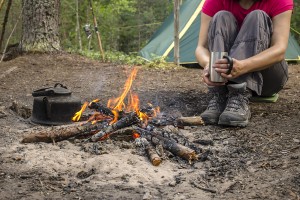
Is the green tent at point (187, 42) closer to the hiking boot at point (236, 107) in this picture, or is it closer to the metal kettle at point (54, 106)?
the hiking boot at point (236, 107)

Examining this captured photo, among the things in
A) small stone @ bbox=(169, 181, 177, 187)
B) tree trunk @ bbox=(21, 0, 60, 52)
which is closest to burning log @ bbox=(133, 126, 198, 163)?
small stone @ bbox=(169, 181, 177, 187)

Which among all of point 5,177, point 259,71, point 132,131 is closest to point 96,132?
point 132,131

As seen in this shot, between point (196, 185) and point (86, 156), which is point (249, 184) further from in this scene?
point (86, 156)

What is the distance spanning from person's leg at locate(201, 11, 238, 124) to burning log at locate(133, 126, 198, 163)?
65 cm

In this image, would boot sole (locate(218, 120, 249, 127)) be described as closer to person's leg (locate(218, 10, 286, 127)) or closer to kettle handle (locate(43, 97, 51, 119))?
person's leg (locate(218, 10, 286, 127))

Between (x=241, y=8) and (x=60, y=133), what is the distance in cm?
185

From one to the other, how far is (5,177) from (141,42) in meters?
25.7

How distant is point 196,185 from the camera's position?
78.1 inches

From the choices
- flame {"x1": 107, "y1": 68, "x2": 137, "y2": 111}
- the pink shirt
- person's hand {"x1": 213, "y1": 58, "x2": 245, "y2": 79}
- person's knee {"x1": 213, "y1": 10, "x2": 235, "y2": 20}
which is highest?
the pink shirt

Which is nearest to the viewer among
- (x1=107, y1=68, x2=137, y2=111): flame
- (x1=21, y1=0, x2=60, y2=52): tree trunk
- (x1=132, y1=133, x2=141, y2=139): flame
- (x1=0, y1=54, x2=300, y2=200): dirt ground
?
(x1=0, y1=54, x2=300, y2=200): dirt ground

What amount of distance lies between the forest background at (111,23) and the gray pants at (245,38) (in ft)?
30.3

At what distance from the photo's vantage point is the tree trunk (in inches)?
243

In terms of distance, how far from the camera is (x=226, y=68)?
2.73 meters

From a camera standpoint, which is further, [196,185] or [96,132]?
[96,132]
